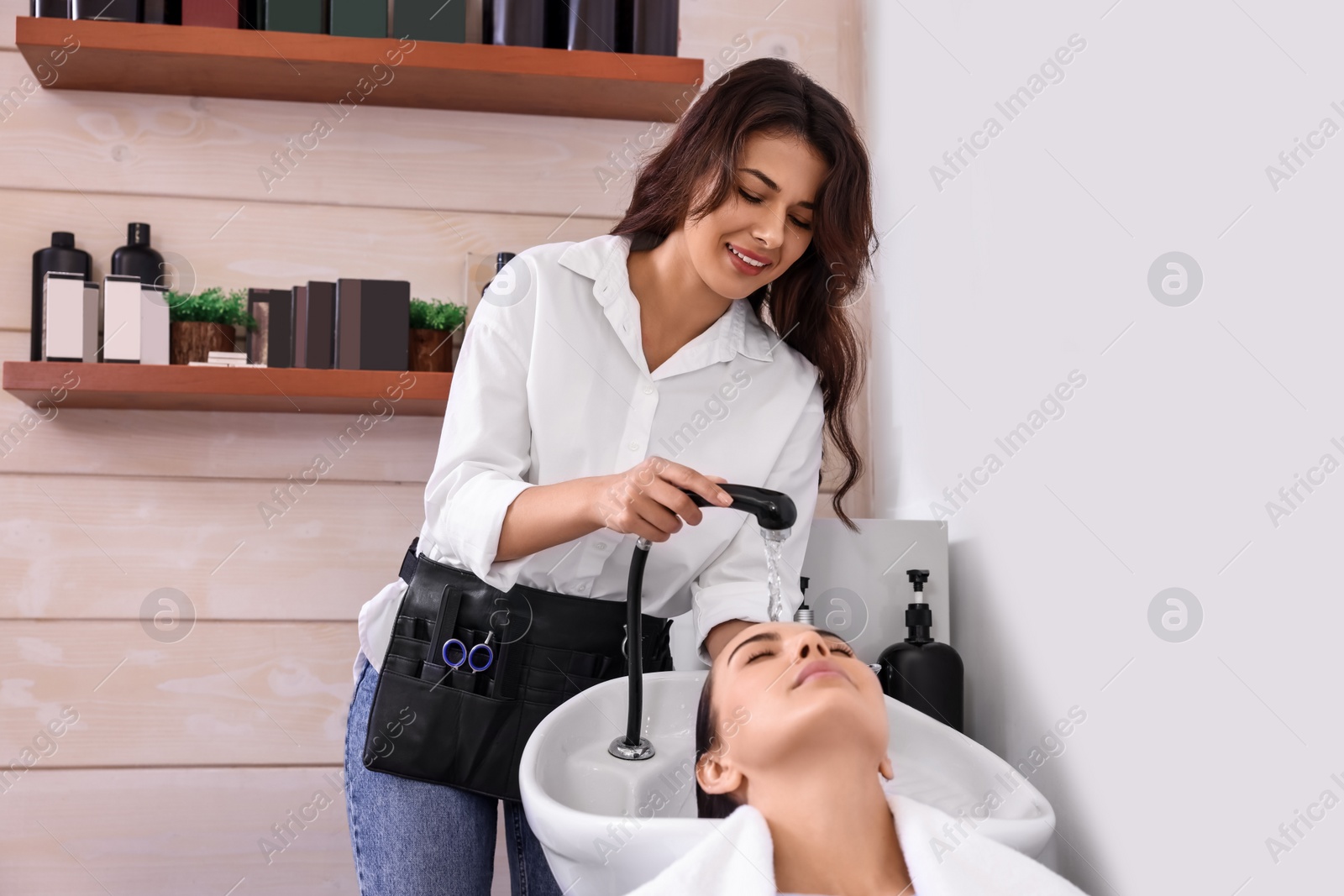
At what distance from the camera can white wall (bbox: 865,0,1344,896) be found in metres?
0.77

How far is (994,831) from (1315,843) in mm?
246

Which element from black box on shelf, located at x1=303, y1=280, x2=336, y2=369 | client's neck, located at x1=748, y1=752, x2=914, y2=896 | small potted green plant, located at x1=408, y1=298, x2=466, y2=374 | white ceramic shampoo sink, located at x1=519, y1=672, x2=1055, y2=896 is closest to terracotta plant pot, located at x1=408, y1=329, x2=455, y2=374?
small potted green plant, located at x1=408, y1=298, x2=466, y2=374

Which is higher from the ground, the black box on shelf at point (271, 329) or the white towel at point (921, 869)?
the black box on shelf at point (271, 329)

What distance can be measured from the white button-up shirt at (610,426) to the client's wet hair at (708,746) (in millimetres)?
180

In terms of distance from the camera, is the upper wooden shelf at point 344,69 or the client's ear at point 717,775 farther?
the upper wooden shelf at point 344,69

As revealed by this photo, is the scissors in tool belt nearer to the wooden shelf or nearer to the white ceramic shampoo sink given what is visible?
the white ceramic shampoo sink

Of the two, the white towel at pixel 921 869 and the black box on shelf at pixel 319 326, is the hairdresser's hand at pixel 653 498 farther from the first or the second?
the black box on shelf at pixel 319 326

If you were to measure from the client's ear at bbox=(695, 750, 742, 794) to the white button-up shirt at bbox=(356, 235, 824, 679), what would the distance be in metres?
0.24

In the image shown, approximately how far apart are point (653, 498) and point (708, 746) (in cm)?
27

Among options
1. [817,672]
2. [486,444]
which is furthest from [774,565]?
[486,444]

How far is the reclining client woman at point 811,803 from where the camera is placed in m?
0.86

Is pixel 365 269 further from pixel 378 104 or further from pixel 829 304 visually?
pixel 829 304

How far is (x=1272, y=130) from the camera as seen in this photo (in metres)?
0.82

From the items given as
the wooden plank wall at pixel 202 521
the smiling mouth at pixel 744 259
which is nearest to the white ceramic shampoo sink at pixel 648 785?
the smiling mouth at pixel 744 259
